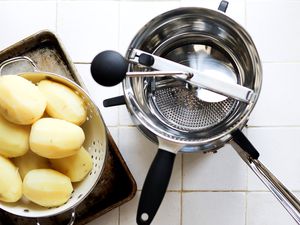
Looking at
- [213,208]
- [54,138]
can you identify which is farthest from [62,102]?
[213,208]

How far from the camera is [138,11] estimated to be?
639 millimetres

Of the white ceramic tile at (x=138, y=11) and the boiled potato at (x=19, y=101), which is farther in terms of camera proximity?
the white ceramic tile at (x=138, y=11)

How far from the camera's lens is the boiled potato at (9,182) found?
513 mm

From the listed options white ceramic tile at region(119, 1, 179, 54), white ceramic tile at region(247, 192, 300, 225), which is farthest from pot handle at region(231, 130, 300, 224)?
white ceramic tile at region(119, 1, 179, 54)

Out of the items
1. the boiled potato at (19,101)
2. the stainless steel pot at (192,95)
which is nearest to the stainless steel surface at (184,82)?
the stainless steel pot at (192,95)

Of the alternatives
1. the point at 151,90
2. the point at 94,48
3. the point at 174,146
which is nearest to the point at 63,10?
the point at 94,48

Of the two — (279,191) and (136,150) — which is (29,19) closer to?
(136,150)

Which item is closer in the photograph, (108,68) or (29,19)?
(108,68)

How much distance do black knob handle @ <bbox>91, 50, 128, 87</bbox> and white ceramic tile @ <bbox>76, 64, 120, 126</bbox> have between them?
139 millimetres

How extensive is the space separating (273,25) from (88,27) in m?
0.25

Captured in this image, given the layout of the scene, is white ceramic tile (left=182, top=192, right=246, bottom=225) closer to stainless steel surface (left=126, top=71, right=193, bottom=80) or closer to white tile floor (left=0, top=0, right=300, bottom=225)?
white tile floor (left=0, top=0, right=300, bottom=225)

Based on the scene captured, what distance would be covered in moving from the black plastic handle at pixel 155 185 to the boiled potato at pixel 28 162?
13 cm

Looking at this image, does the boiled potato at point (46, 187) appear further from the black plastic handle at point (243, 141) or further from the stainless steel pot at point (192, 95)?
the black plastic handle at point (243, 141)

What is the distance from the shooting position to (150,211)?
50 centimetres
